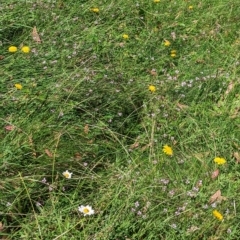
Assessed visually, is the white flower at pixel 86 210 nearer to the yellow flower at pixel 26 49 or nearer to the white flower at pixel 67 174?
the white flower at pixel 67 174

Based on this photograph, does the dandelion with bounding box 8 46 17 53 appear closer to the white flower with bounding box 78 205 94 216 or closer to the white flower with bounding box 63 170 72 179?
the white flower with bounding box 63 170 72 179

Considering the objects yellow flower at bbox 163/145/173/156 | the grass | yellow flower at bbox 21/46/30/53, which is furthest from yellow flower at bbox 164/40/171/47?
yellow flower at bbox 163/145/173/156

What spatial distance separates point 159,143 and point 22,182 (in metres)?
0.84

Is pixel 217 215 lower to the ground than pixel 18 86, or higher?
lower

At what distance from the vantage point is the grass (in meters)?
2.22

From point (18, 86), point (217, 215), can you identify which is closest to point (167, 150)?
point (217, 215)

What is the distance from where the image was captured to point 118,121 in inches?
110

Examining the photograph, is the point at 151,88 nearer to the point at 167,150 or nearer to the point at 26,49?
the point at 167,150

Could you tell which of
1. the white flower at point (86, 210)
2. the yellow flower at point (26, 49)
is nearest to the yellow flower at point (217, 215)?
the white flower at point (86, 210)

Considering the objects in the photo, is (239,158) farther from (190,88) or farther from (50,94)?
(50,94)

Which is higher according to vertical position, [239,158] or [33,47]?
[33,47]

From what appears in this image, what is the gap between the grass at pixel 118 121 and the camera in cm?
222

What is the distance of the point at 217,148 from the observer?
2.79m

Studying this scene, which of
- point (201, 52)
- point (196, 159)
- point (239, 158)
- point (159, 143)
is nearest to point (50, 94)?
point (159, 143)
